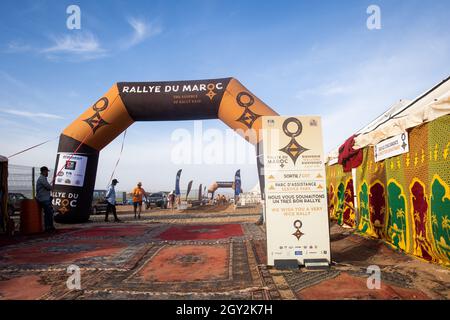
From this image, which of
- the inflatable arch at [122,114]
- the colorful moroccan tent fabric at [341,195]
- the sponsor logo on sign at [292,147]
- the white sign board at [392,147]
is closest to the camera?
the sponsor logo on sign at [292,147]

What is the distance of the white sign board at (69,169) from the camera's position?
1080 cm

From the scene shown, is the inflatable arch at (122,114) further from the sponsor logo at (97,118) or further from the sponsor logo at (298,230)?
the sponsor logo at (298,230)

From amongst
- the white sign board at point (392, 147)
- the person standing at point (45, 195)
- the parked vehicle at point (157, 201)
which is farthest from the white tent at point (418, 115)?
the parked vehicle at point (157, 201)

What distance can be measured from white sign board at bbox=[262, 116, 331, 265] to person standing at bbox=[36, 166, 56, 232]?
7074 mm

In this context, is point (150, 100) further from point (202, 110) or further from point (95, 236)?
point (95, 236)

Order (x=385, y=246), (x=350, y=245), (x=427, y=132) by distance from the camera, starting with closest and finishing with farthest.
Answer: (x=427, y=132)
(x=385, y=246)
(x=350, y=245)

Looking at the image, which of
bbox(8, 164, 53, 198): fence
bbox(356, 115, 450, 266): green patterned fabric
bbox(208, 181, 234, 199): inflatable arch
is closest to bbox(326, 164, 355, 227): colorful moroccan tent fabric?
bbox(356, 115, 450, 266): green patterned fabric

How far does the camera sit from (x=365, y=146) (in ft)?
23.4

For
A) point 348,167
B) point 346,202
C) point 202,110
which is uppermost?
point 202,110

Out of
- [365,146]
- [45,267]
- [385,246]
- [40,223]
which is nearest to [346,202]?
[365,146]

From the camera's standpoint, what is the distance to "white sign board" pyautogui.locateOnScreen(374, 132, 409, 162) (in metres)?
5.18

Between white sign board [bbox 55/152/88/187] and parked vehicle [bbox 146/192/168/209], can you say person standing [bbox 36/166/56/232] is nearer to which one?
white sign board [bbox 55/152/88/187]

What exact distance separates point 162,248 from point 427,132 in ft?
16.6

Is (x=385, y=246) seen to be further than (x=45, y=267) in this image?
Yes
